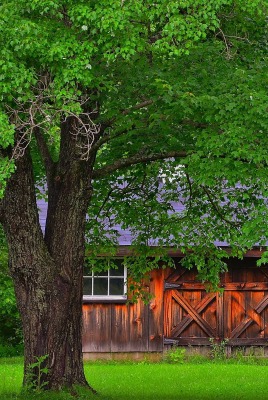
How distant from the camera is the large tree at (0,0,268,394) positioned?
1211 centimetres

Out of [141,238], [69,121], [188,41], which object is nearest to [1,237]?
[141,238]

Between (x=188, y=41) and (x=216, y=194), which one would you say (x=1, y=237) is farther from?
(x=188, y=41)

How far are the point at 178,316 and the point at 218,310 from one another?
104 centimetres

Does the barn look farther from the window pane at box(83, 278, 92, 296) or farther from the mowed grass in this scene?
the mowed grass

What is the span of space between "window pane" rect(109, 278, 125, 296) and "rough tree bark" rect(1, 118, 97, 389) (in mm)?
10289

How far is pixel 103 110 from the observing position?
14797 millimetres

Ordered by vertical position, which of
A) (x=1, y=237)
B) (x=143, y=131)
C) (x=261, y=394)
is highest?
(x=143, y=131)

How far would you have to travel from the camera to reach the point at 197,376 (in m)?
20.7

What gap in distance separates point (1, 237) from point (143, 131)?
420 centimetres

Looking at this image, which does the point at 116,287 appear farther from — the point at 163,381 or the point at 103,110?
the point at 103,110

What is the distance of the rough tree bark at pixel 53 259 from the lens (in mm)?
14750

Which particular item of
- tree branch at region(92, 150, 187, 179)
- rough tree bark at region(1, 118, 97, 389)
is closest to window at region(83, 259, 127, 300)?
tree branch at region(92, 150, 187, 179)

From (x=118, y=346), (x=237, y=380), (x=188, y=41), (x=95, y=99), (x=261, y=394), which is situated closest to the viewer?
(x=188, y=41)

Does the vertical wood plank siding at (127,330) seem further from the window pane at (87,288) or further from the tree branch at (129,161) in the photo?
the tree branch at (129,161)
